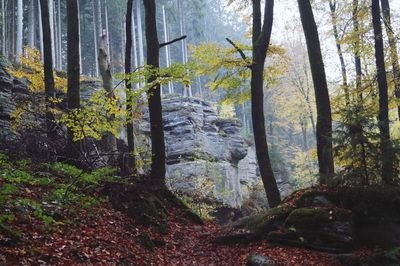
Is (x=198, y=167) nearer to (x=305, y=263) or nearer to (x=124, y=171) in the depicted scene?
(x=124, y=171)

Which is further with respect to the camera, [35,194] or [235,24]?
[235,24]

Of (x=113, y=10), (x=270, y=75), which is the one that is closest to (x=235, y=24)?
(x=113, y=10)

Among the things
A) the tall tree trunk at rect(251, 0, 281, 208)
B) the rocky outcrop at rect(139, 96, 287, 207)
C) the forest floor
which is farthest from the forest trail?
the rocky outcrop at rect(139, 96, 287, 207)

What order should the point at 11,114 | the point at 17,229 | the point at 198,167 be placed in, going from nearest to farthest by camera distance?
the point at 17,229
the point at 11,114
the point at 198,167

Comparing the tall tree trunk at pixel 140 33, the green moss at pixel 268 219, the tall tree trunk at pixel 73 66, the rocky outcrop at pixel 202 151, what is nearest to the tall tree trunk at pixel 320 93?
the green moss at pixel 268 219

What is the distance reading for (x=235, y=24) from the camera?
81438 millimetres

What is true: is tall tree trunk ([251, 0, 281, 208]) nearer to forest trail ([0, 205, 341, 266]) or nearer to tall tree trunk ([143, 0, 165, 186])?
forest trail ([0, 205, 341, 266])

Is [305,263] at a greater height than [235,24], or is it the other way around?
[235,24]

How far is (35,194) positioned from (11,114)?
674cm

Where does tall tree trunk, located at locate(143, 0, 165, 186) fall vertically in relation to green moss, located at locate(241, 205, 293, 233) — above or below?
→ above

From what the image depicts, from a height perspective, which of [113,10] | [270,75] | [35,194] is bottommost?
[35,194]

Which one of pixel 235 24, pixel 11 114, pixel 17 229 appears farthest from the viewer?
pixel 235 24

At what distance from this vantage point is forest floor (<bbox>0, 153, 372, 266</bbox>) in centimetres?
505

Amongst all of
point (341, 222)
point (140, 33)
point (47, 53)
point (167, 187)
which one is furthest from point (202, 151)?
point (140, 33)
